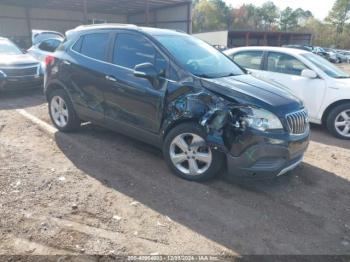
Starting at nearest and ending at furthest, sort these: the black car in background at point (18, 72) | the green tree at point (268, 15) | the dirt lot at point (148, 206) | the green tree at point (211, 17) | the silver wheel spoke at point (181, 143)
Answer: the dirt lot at point (148, 206) < the silver wheel spoke at point (181, 143) < the black car in background at point (18, 72) < the green tree at point (211, 17) < the green tree at point (268, 15)

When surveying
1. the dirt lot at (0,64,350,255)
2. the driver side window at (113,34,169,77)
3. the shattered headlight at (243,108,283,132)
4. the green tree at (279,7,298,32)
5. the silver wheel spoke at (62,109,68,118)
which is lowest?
the dirt lot at (0,64,350,255)

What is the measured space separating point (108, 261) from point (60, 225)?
2.47ft

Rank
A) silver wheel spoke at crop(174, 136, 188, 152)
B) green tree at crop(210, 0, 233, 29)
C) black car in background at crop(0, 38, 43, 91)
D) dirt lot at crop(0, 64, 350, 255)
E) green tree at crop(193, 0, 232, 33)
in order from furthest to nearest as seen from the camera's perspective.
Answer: green tree at crop(210, 0, 233, 29) → green tree at crop(193, 0, 232, 33) → black car in background at crop(0, 38, 43, 91) → silver wheel spoke at crop(174, 136, 188, 152) → dirt lot at crop(0, 64, 350, 255)

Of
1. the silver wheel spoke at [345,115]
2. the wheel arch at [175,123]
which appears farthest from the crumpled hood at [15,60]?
the silver wheel spoke at [345,115]

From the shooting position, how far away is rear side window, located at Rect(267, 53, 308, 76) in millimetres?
6878

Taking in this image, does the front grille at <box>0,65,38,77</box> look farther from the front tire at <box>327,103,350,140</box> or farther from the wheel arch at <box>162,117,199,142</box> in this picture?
the front tire at <box>327,103,350,140</box>

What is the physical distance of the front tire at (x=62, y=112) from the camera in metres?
5.60

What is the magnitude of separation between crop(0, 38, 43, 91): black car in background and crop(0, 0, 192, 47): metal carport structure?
1529 cm

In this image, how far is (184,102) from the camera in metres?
4.03

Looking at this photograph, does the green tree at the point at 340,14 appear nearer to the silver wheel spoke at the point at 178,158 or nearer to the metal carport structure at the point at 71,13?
the metal carport structure at the point at 71,13

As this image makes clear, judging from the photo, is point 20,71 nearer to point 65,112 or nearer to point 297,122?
point 65,112

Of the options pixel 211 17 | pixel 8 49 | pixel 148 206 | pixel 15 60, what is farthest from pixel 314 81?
pixel 211 17

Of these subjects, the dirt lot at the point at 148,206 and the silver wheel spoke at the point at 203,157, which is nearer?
the dirt lot at the point at 148,206

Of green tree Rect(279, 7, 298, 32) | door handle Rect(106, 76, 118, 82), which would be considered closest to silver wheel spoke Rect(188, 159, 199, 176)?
door handle Rect(106, 76, 118, 82)
